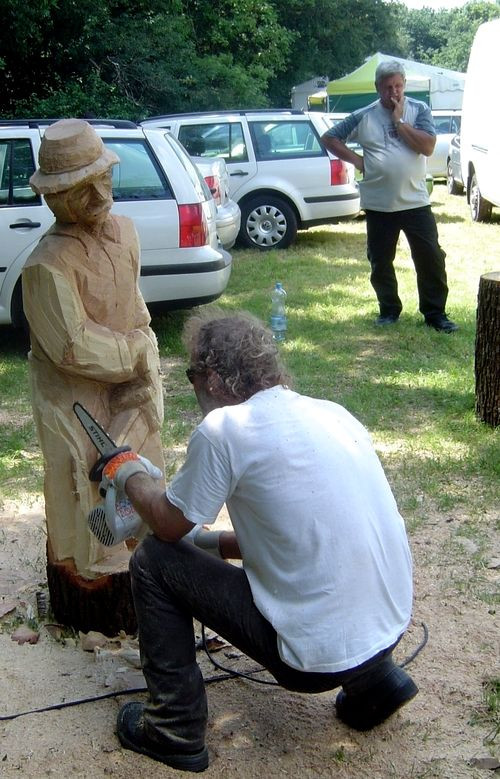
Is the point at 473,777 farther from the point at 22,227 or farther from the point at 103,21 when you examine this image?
the point at 103,21

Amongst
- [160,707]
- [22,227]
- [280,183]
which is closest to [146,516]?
[160,707]

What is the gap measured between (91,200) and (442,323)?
16.3 feet

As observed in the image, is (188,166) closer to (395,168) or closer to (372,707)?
(395,168)

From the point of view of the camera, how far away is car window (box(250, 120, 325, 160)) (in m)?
11.7

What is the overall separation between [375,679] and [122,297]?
150cm

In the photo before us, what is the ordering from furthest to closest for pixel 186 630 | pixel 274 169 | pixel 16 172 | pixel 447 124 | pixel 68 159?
1. pixel 447 124
2. pixel 274 169
3. pixel 16 172
4. pixel 68 159
5. pixel 186 630

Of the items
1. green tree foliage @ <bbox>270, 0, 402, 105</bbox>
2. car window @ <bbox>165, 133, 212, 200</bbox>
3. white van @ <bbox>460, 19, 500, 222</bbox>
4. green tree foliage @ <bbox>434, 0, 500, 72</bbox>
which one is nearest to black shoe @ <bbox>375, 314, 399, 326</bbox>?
car window @ <bbox>165, 133, 212, 200</bbox>

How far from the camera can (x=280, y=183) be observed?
37.5ft

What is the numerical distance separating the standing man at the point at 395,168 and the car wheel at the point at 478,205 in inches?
243

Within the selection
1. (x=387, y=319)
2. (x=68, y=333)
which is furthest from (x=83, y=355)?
(x=387, y=319)

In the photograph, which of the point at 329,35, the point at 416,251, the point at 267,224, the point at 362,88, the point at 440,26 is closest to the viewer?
the point at 416,251

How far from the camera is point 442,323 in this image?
296 inches

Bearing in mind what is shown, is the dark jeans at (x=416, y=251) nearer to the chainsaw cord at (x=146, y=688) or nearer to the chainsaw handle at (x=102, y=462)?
the chainsaw cord at (x=146, y=688)

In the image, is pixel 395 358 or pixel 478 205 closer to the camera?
pixel 395 358
